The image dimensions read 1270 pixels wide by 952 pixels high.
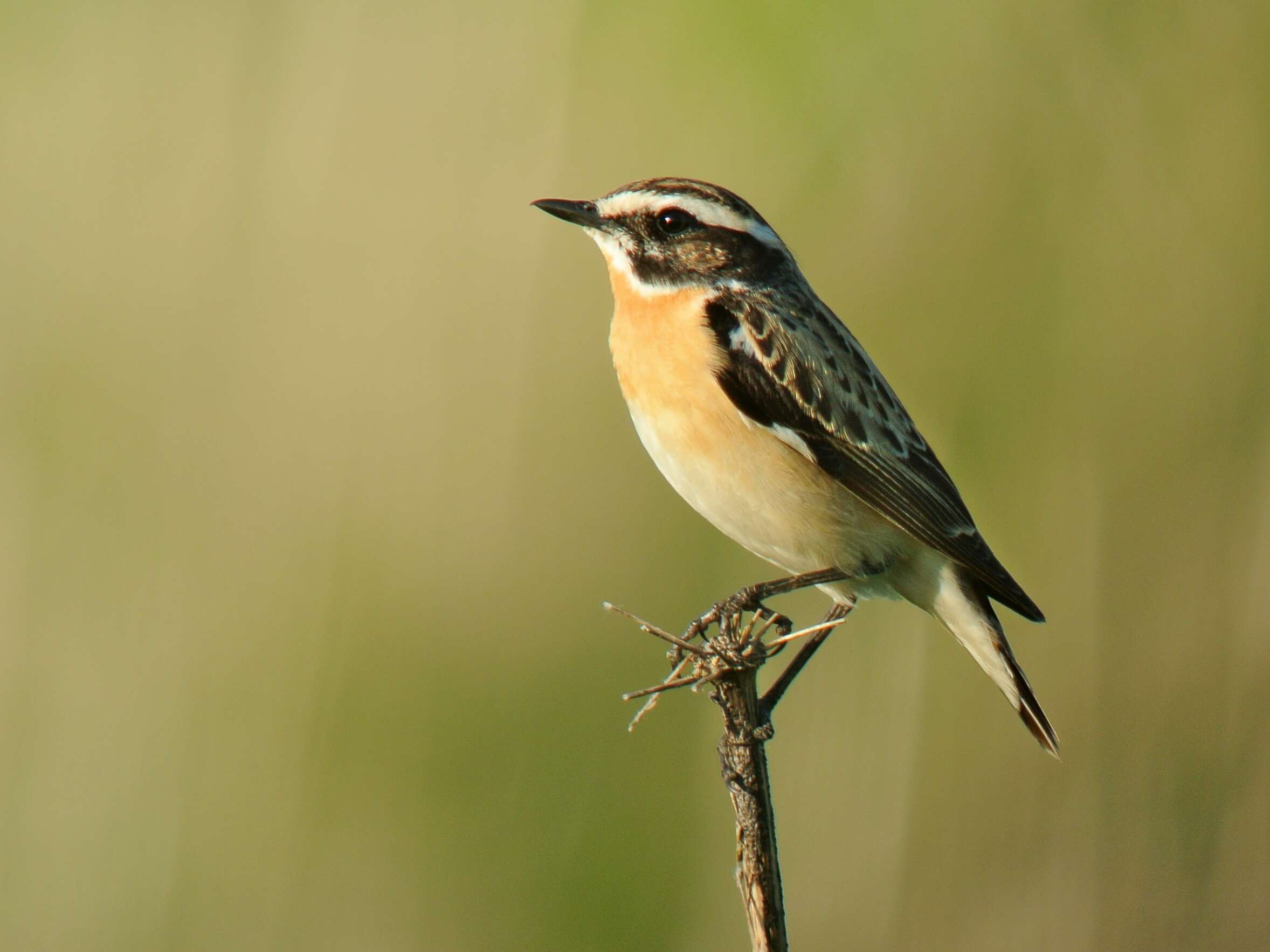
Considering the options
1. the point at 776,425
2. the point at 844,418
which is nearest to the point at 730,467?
the point at 776,425

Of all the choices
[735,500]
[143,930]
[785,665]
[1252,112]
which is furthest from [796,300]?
[143,930]

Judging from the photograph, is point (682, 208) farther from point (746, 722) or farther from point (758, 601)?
point (746, 722)

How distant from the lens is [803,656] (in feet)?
12.6

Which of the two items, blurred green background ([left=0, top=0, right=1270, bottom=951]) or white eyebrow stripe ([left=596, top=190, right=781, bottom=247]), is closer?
white eyebrow stripe ([left=596, top=190, right=781, bottom=247])

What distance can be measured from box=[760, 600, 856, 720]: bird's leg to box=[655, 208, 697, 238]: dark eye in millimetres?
1338

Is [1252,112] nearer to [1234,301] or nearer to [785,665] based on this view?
[1234,301]

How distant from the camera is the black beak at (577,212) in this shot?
396cm

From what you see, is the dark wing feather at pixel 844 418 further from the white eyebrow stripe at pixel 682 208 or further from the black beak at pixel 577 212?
the black beak at pixel 577 212

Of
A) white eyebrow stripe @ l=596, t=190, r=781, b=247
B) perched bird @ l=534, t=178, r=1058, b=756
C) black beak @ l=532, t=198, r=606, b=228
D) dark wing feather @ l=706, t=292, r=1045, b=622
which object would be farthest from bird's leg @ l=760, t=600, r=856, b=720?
black beak @ l=532, t=198, r=606, b=228

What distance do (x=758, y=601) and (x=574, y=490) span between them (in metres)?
1.26

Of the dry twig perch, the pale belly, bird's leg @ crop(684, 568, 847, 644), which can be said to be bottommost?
the dry twig perch

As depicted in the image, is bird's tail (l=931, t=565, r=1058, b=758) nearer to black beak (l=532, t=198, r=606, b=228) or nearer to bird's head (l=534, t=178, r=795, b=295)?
bird's head (l=534, t=178, r=795, b=295)

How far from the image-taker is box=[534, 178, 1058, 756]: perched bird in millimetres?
3621

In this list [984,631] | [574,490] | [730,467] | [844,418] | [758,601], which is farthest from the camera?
[574,490]
